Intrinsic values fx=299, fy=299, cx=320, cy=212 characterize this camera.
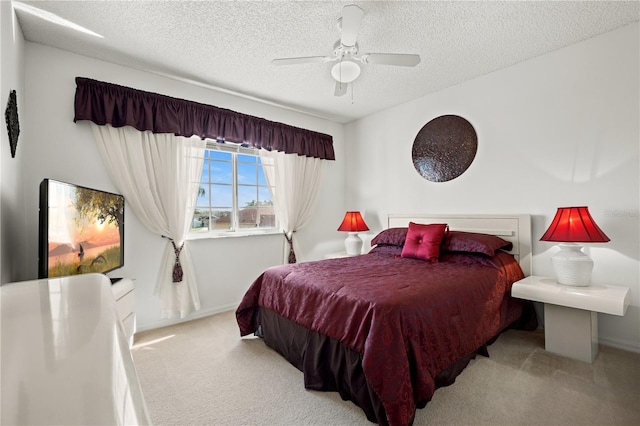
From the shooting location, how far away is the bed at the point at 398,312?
1.62 meters

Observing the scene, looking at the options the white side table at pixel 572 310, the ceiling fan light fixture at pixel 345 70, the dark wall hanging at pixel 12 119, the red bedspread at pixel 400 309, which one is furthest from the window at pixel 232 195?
the white side table at pixel 572 310

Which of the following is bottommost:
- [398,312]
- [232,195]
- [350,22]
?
[398,312]

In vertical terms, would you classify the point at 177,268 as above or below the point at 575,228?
below

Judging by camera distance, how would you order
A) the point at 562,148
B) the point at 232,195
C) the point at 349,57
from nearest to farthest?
the point at 349,57, the point at 562,148, the point at 232,195

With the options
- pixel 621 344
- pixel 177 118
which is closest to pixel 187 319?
pixel 177 118

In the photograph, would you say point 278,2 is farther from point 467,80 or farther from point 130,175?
point 467,80

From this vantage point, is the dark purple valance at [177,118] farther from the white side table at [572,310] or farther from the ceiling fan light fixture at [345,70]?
the white side table at [572,310]

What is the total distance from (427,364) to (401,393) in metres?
0.29

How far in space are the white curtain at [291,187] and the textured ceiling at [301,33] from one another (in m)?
1.13

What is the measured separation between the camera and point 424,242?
9.96 feet

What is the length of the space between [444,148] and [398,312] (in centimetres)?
257

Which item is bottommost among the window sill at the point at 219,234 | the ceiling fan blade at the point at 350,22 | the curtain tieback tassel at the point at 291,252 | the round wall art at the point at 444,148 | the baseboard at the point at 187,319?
the baseboard at the point at 187,319

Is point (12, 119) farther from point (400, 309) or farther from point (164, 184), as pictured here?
point (400, 309)

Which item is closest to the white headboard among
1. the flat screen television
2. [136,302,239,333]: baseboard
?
[136,302,239,333]: baseboard
